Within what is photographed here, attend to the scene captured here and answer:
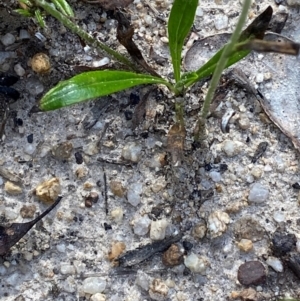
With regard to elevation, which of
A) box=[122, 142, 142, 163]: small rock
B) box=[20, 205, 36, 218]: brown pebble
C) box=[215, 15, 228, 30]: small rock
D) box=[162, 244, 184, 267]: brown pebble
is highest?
box=[215, 15, 228, 30]: small rock

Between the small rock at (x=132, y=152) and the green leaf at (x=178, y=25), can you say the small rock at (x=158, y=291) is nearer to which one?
the small rock at (x=132, y=152)

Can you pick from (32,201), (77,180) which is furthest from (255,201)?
(32,201)

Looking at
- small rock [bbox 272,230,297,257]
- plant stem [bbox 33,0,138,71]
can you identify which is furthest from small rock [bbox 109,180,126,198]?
small rock [bbox 272,230,297,257]

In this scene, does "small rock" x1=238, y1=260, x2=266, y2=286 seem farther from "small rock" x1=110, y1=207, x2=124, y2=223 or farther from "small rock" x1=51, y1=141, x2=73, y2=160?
"small rock" x1=51, y1=141, x2=73, y2=160

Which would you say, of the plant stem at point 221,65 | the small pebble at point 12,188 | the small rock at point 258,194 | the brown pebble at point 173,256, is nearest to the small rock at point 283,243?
the small rock at point 258,194

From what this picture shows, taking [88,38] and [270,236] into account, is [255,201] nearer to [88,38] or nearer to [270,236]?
[270,236]
